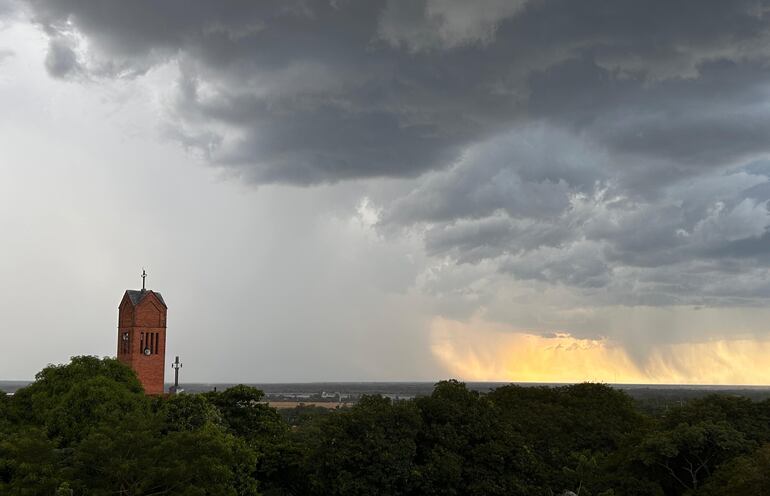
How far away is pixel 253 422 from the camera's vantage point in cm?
4781

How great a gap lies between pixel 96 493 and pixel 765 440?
39.2 metres

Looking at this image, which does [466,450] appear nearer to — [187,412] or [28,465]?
[187,412]

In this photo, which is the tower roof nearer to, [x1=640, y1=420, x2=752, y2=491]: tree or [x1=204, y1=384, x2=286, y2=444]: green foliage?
[x1=204, y1=384, x2=286, y2=444]: green foliage

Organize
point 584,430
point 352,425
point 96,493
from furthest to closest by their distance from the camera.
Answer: point 584,430 < point 352,425 < point 96,493

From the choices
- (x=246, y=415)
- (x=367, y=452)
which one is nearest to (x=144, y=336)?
(x=246, y=415)

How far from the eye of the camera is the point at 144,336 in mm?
64438

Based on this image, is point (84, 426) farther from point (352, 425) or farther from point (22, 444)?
point (352, 425)

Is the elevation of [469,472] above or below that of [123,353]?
below

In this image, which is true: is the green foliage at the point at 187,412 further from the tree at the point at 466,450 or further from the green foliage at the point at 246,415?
the tree at the point at 466,450

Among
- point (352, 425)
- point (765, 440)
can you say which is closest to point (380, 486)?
point (352, 425)

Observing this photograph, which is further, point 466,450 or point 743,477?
point 466,450

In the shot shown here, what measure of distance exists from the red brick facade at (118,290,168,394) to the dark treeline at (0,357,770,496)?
1661cm

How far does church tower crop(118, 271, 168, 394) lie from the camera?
63.6 m

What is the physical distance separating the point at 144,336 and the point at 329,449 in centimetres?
3101
